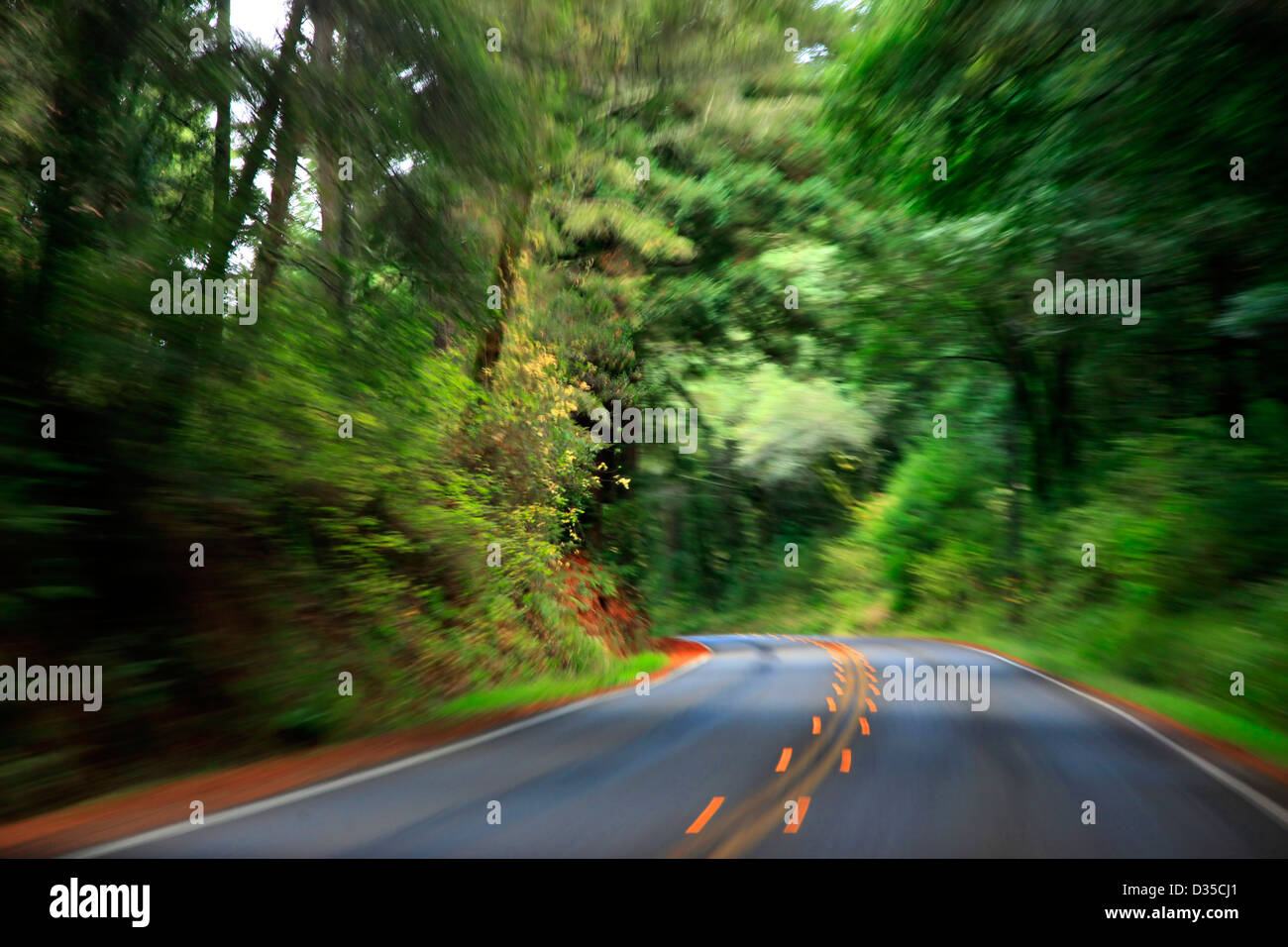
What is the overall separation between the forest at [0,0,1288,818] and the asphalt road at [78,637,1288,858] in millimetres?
1767

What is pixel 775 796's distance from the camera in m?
9.05

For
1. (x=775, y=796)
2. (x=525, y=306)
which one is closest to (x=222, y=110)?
(x=775, y=796)

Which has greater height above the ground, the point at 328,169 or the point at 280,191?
the point at 328,169

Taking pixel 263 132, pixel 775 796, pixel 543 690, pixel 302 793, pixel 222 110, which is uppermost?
pixel 222 110

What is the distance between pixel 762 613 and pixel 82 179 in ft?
160

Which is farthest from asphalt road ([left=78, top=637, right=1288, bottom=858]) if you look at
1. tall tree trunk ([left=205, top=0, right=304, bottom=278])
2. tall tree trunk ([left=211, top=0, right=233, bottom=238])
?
tall tree trunk ([left=211, top=0, right=233, bottom=238])

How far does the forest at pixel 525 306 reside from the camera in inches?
367

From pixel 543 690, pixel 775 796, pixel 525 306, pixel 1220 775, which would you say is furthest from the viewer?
pixel 525 306

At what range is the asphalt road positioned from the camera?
719 centimetres

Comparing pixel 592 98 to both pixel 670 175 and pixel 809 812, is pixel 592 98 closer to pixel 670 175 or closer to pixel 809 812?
pixel 670 175

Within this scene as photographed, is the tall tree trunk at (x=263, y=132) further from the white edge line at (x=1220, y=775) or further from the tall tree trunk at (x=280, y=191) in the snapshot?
the white edge line at (x=1220, y=775)

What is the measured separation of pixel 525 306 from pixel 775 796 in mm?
12632

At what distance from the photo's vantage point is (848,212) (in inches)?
872

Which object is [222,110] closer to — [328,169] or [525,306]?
[328,169]
